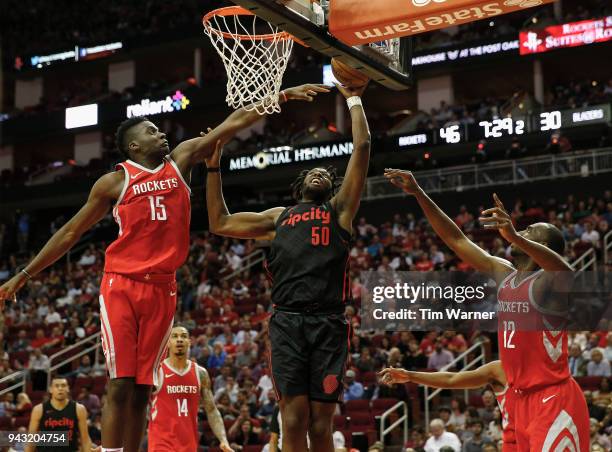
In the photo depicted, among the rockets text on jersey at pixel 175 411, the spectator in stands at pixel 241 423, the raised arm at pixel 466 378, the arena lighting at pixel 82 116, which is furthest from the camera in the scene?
the arena lighting at pixel 82 116

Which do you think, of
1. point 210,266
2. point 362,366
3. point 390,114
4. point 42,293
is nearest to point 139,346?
point 362,366

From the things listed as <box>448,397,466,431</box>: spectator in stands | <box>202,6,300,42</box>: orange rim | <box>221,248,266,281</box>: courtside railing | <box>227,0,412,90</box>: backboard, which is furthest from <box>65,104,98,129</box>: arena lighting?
<box>227,0,412,90</box>: backboard

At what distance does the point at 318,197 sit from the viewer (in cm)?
629

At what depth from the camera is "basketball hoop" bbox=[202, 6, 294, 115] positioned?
7355 mm

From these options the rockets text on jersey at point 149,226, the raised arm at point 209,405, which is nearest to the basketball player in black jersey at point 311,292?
the rockets text on jersey at point 149,226

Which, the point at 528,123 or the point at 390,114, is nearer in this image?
the point at 528,123

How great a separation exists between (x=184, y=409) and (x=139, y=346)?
3497 millimetres

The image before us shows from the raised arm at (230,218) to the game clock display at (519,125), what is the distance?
19.0 m

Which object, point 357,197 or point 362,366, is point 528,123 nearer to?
point 362,366

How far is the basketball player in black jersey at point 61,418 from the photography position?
10125 mm

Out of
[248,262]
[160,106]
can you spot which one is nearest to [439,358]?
[248,262]

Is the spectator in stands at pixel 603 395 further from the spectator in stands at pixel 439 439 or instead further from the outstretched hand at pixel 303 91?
the outstretched hand at pixel 303 91

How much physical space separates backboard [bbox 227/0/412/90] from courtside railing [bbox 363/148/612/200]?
16699 millimetres

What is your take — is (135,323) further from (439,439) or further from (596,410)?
(596,410)
